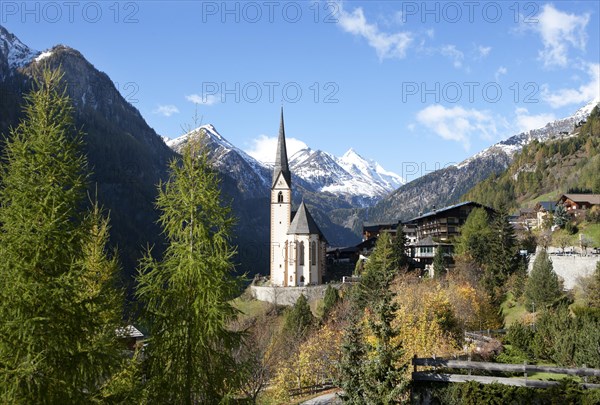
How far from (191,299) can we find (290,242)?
71.2m

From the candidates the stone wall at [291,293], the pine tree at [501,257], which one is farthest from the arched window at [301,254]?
the pine tree at [501,257]

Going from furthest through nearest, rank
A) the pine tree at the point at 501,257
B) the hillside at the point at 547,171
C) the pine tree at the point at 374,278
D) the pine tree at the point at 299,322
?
the hillside at the point at 547,171 < the pine tree at the point at 501,257 < the pine tree at the point at 299,322 < the pine tree at the point at 374,278

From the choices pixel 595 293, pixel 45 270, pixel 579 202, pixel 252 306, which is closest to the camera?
pixel 45 270

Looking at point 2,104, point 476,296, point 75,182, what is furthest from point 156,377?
point 2,104

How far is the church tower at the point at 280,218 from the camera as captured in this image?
8400 cm

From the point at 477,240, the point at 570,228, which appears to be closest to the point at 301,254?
the point at 477,240

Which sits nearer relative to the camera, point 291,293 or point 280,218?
point 291,293

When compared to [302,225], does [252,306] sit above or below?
below

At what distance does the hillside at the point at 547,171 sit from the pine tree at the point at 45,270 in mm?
126884

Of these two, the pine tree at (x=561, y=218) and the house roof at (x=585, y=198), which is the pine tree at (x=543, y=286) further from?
the house roof at (x=585, y=198)

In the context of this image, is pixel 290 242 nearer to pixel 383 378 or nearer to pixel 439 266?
pixel 439 266

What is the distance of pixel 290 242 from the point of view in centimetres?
8400

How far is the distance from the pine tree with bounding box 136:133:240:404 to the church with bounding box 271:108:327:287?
6905cm

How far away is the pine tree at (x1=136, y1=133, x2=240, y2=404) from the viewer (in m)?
12.5
